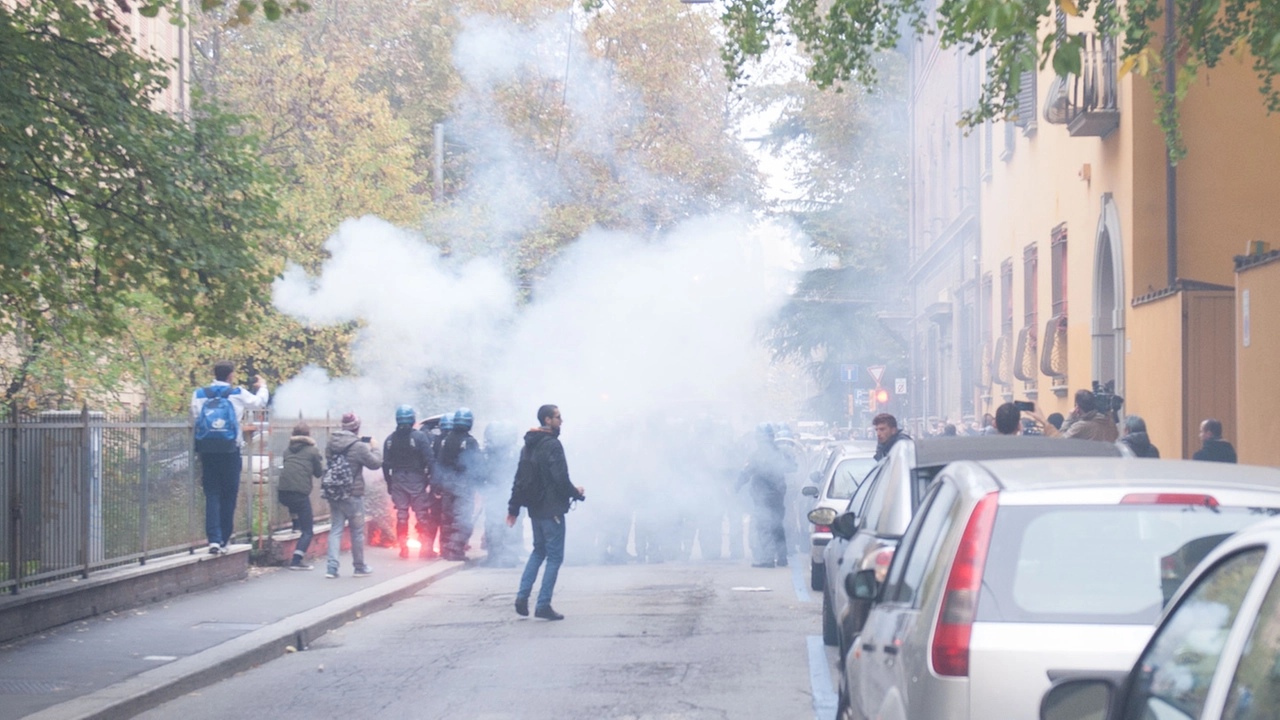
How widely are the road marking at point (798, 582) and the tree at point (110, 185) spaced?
6.11m

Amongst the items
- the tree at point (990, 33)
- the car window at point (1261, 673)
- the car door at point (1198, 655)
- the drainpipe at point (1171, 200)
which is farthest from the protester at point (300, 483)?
the car window at point (1261, 673)

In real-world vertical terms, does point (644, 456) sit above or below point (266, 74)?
below

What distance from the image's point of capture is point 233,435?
13.6 m

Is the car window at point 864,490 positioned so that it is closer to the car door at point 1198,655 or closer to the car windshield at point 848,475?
the car windshield at point 848,475

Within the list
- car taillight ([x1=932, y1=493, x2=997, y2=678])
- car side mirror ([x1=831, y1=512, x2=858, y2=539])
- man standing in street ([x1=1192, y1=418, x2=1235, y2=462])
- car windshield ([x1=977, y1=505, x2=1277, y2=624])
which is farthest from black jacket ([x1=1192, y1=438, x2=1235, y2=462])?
car taillight ([x1=932, y1=493, x2=997, y2=678])

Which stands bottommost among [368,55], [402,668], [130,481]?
[402,668]

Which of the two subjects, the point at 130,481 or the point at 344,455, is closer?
the point at 130,481

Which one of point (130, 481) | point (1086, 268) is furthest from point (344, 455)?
point (1086, 268)

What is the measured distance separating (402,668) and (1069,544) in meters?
6.41

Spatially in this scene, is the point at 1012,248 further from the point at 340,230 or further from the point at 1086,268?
the point at 340,230

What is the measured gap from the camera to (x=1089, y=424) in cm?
1325

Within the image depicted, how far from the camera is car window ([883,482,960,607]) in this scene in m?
4.68

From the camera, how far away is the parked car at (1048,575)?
3.94 meters

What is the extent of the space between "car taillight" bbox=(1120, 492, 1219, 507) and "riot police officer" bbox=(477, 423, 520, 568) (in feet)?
45.3
